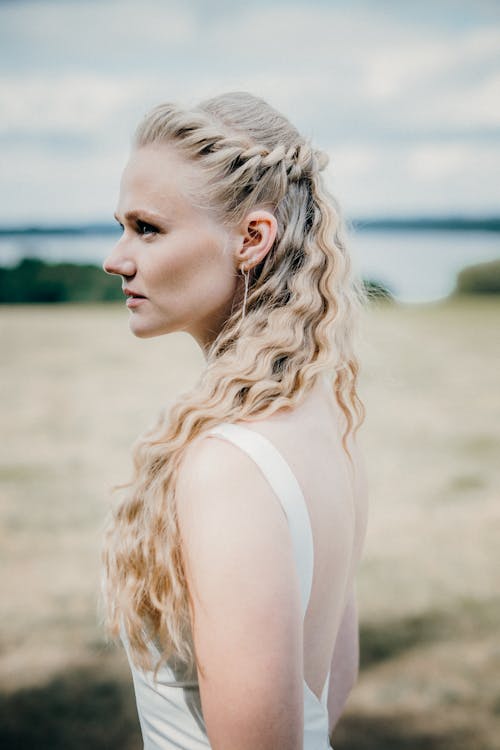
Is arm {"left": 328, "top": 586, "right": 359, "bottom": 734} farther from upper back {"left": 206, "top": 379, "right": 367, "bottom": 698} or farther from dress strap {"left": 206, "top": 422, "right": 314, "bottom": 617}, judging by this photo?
dress strap {"left": 206, "top": 422, "right": 314, "bottom": 617}

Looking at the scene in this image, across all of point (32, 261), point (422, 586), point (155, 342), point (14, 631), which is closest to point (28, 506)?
point (14, 631)

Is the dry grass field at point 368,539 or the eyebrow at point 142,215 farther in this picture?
the dry grass field at point 368,539

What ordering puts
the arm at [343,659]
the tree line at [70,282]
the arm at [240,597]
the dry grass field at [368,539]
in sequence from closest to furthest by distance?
the arm at [240,597]
the arm at [343,659]
the dry grass field at [368,539]
the tree line at [70,282]

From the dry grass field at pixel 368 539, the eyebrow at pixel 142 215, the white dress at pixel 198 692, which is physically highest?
the eyebrow at pixel 142 215

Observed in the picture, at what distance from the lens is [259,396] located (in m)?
1.08

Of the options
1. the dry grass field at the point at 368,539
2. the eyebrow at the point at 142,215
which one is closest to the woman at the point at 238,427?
the eyebrow at the point at 142,215

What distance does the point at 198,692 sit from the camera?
1.13 meters

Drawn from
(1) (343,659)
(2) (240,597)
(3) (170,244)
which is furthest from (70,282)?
(2) (240,597)

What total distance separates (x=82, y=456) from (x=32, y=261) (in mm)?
5966

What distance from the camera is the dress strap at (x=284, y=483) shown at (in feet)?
3.06

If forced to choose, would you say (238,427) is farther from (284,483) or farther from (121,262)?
(121,262)

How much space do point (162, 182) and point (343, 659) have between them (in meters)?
0.98

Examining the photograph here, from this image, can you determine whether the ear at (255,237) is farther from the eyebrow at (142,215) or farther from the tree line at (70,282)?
the tree line at (70,282)

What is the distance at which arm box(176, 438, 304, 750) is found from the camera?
89 centimetres
